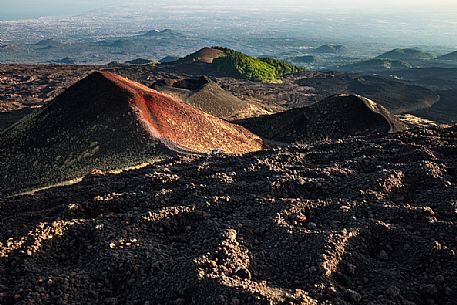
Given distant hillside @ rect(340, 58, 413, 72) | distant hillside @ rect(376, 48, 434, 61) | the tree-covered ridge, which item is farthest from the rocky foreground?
distant hillside @ rect(376, 48, 434, 61)

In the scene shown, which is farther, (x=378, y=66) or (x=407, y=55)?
(x=407, y=55)

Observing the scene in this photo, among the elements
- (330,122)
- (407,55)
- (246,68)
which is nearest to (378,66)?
(407,55)

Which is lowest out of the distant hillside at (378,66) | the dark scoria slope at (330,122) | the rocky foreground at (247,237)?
the distant hillside at (378,66)

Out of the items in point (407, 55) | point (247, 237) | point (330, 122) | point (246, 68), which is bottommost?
point (330, 122)

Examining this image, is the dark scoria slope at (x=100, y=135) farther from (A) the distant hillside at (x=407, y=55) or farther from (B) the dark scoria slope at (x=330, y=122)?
(A) the distant hillside at (x=407, y=55)

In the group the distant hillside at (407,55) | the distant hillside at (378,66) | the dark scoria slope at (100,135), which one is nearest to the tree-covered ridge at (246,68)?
the distant hillside at (378,66)

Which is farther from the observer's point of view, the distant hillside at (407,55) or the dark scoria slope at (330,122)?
the distant hillside at (407,55)

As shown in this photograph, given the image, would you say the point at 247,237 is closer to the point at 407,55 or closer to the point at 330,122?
the point at 330,122
